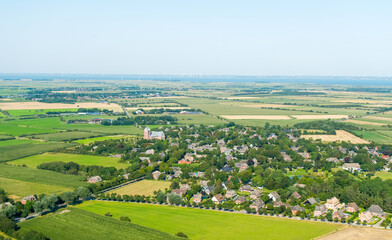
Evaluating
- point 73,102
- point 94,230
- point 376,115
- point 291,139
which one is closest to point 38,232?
point 94,230

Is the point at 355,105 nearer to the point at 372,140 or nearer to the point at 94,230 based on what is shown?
the point at 372,140

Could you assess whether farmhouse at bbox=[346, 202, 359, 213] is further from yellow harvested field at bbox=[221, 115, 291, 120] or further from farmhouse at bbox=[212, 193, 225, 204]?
yellow harvested field at bbox=[221, 115, 291, 120]

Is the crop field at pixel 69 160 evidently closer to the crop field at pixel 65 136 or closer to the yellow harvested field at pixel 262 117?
the crop field at pixel 65 136

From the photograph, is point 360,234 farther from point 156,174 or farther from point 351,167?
point 156,174

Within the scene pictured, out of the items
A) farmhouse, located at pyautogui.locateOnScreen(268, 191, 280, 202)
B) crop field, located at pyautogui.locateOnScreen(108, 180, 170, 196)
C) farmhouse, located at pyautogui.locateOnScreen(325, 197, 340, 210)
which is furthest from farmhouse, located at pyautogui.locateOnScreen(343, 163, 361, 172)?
crop field, located at pyautogui.locateOnScreen(108, 180, 170, 196)

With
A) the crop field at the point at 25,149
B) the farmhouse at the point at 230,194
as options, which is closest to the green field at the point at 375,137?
the farmhouse at the point at 230,194

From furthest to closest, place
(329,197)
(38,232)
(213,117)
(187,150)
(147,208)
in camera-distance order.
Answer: (213,117) → (187,150) → (329,197) → (147,208) → (38,232)
